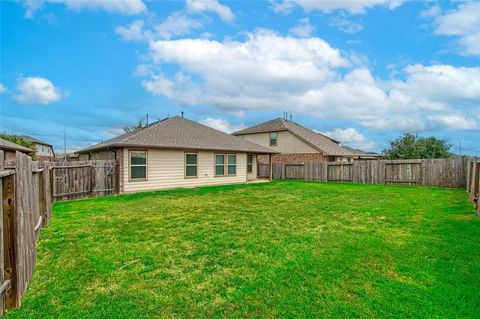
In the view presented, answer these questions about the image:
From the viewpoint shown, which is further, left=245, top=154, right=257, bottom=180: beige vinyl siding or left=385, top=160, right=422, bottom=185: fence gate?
left=245, top=154, right=257, bottom=180: beige vinyl siding

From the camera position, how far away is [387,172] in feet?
68.6

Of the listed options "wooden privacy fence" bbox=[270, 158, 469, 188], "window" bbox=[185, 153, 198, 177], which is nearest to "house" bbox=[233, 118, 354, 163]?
"wooden privacy fence" bbox=[270, 158, 469, 188]

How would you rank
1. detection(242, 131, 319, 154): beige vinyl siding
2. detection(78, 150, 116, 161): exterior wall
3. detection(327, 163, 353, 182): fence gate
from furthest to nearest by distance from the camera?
detection(242, 131, 319, 154): beige vinyl siding
detection(327, 163, 353, 182): fence gate
detection(78, 150, 116, 161): exterior wall

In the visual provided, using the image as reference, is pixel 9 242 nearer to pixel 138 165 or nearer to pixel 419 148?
pixel 138 165

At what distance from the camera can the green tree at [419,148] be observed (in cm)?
2855

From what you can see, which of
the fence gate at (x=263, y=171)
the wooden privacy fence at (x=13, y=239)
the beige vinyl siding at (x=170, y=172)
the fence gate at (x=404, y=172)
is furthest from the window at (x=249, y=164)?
the wooden privacy fence at (x=13, y=239)

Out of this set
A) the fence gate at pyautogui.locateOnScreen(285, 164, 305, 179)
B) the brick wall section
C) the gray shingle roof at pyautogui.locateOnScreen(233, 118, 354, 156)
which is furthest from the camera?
the gray shingle roof at pyautogui.locateOnScreen(233, 118, 354, 156)

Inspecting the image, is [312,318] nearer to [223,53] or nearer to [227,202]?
[227,202]

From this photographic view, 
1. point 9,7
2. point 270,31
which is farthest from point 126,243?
point 270,31

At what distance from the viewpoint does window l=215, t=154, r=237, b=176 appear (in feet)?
65.1

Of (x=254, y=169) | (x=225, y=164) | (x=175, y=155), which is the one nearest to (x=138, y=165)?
(x=175, y=155)

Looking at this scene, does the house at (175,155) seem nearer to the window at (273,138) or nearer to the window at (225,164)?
the window at (225,164)

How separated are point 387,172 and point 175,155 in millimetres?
15052

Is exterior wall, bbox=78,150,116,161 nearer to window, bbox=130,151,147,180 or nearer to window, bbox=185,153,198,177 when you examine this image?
window, bbox=130,151,147,180
